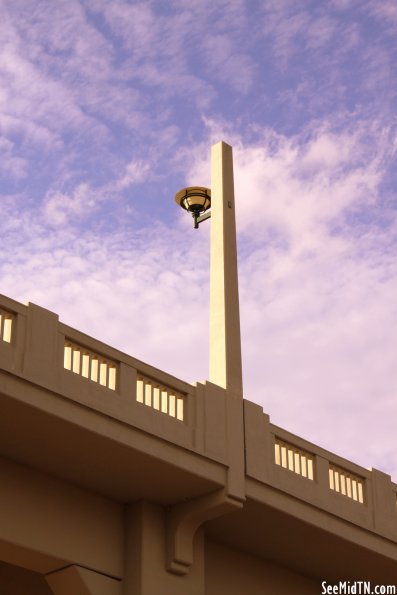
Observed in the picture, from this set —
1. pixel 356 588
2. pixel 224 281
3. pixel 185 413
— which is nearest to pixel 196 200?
pixel 224 281

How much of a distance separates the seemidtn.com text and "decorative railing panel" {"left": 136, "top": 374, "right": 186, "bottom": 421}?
4897 millimetres

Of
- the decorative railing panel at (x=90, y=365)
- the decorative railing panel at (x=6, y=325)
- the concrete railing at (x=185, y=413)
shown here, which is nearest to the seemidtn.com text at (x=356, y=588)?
the concrete railing at (x=185, y=413)

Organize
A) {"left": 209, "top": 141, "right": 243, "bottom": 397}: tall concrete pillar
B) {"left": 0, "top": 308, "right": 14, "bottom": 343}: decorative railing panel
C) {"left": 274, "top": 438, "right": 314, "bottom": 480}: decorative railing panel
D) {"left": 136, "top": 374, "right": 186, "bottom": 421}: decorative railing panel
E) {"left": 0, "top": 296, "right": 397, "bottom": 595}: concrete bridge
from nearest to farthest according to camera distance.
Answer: {"left": 0, "top": 308, "right": 14, "bottom": 343}: decorative railing panel, {"left": 0, "top": 296, "right": 397, "bottom": 595}: concrete bridge, {"left": 136, "top": 374, "right": 186, "bottom": 421}: decorative railing panel, {"left": 209, "top": 141, "right": 243, "bottom": 397}: tall concrete pillar, {"left": 274, "top": 438, "right": 314, "bottom": 480}: decorative railing panel

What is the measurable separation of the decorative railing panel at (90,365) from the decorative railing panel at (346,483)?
15.4ft

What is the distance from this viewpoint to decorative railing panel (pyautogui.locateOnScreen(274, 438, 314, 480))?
703 inches

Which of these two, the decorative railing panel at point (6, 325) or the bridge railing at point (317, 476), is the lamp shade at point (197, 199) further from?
the decorative railing panel at point (6, 325)

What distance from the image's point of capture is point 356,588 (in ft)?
65.1

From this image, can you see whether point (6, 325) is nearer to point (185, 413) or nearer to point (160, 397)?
point (160, 397)

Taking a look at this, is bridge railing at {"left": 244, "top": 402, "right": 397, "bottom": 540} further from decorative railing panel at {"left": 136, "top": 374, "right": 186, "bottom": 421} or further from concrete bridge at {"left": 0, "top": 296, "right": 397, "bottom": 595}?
decorative railing panel at {"left": 136, "top": 374, "right": 186, "bottom": 421}

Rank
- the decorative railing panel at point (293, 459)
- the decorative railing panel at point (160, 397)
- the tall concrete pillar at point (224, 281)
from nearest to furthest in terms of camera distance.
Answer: the decorative railing panel at point (160, 397), the tall concrete pillar at point (224, 281), the decorative railing panel at point (293, 459)

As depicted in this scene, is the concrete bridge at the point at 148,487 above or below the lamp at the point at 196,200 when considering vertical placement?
below

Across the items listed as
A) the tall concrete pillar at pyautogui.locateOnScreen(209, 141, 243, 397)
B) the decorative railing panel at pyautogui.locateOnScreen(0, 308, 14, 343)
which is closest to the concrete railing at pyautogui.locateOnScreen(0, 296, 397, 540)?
the decorative railing panel at pyautogui.locateOnScreen(0, 308, 14, 343)

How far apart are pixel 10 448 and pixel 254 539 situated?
186 inches

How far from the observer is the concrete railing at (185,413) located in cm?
1466
